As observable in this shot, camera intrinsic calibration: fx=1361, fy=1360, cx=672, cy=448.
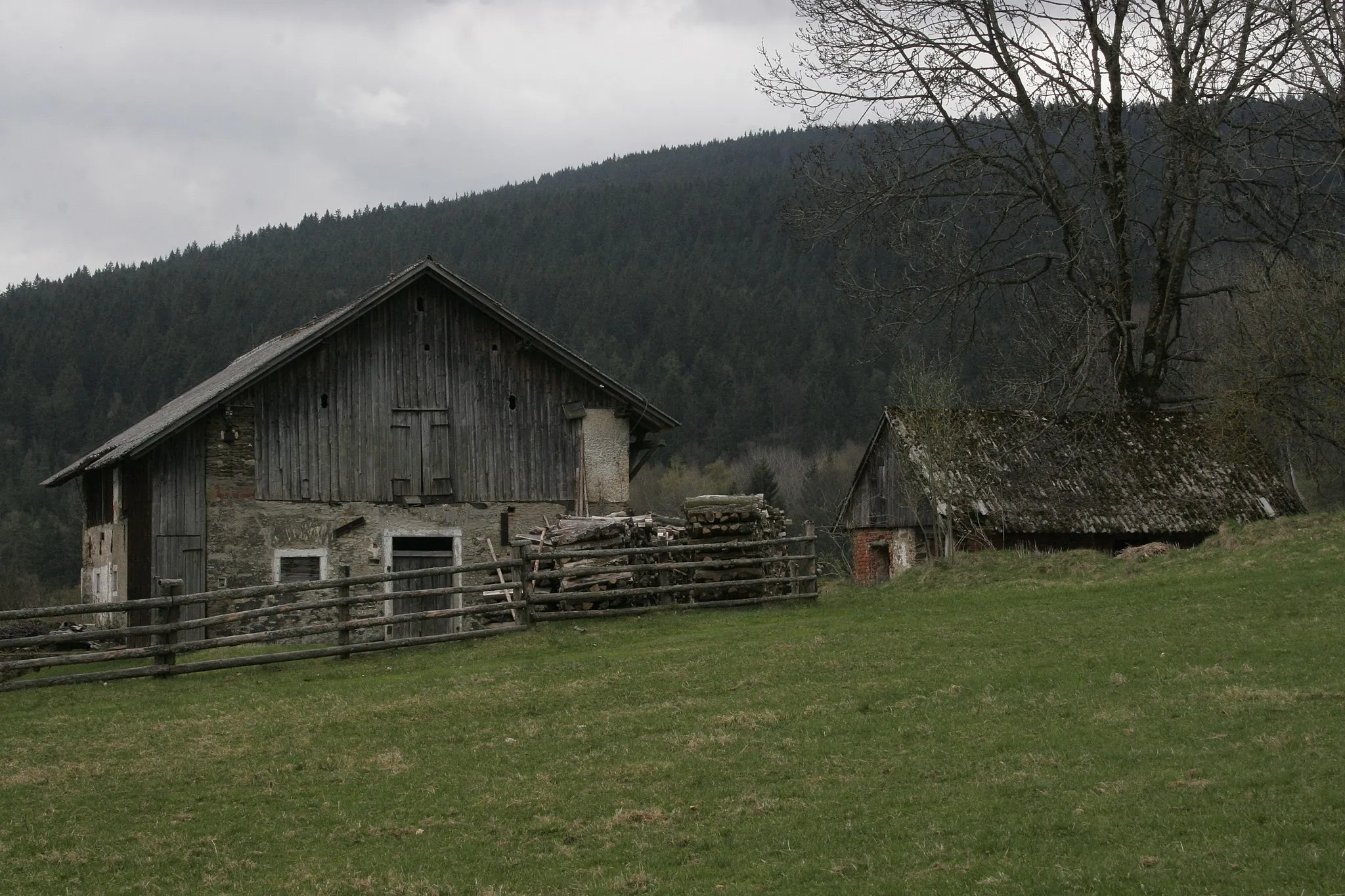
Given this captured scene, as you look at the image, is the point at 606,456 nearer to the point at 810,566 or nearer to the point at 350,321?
the point at 350,321

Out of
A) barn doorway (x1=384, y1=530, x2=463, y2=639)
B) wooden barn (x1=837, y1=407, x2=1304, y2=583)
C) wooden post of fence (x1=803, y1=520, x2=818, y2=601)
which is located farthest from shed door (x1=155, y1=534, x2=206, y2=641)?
wooden barn (x1=837, y1=407, x2=1304, y2=583)

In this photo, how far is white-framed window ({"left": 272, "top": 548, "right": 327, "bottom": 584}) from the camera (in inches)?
1121

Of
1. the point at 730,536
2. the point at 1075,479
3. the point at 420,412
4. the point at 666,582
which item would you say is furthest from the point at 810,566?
the point at 1075,479

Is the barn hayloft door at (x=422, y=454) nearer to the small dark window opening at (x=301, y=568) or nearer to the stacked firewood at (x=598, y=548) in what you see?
the small dark window opening at (x=301, y=568)

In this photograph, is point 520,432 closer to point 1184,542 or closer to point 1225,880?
point 1184,542

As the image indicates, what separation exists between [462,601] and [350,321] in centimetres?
663

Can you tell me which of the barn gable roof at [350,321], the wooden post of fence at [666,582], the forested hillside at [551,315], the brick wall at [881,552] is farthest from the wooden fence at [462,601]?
the forested hillside at [551,315]

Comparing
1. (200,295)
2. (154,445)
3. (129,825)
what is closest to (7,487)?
(200,295)

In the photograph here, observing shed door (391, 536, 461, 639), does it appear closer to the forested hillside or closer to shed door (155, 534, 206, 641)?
shed door (155, 534, 206, 641)

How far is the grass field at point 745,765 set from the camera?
31.0 feet

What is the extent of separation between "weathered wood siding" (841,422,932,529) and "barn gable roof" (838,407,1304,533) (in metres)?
1.90

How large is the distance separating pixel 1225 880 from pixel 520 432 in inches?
932

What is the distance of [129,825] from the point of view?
11500mm

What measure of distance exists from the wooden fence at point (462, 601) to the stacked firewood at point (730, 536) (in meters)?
0.04
